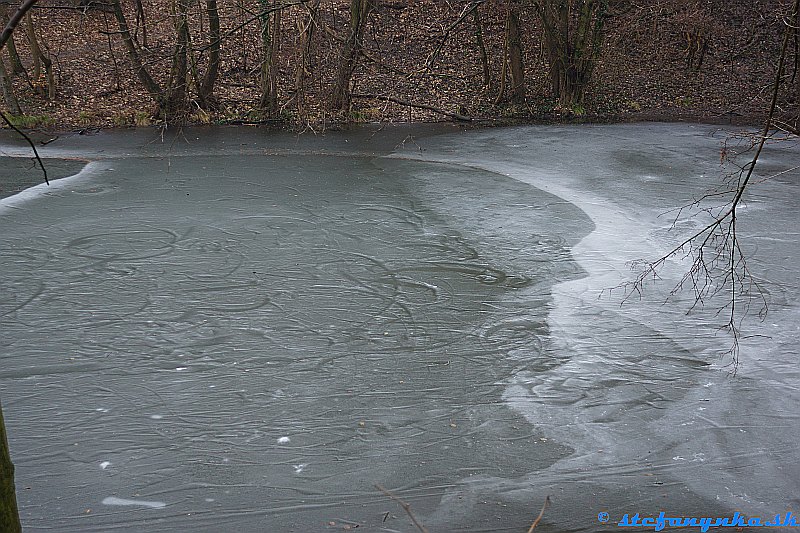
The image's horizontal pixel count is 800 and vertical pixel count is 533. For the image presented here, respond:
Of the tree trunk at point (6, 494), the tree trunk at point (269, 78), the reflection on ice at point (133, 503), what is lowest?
the reflection on ice at point (133, 503)

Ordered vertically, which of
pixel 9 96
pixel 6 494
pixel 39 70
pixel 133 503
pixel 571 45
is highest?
pixel 571 45

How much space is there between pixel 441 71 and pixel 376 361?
14.1 metres

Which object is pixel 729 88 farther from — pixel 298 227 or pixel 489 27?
pixel 298 227

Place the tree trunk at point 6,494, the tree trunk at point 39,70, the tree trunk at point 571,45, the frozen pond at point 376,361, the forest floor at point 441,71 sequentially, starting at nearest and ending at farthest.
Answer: the tree trunk at point 6,494 < the frozen pond at point 376,361 < the forest floor at point 441,71 < the tree trunk at point 39,70 < the tree trunk at point 571,45

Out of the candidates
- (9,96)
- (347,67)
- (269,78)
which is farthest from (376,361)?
(9,96)

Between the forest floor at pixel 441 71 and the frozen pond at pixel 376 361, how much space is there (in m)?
5.30

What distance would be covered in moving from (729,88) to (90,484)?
713 inches

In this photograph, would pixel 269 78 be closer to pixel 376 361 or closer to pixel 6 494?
pixel 376 361

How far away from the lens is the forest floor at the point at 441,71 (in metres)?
15.9

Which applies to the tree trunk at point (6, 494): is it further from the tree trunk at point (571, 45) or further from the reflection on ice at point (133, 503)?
the tree trunk at point (571, 45)

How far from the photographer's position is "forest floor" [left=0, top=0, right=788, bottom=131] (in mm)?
15898

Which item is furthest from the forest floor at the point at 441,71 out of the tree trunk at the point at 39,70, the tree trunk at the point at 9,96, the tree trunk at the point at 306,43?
the tree trunk at the point at 306,43

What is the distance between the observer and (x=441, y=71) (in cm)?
1898

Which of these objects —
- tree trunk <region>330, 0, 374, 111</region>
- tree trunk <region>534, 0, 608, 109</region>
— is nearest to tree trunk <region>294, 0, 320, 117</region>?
tree trunk <region>330, 0, 374, 111</region>
